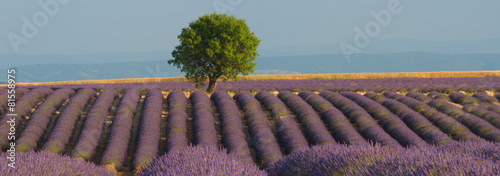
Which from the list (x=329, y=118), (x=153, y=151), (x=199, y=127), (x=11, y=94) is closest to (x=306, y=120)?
(x=329, y=118)

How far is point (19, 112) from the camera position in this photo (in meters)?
16.3

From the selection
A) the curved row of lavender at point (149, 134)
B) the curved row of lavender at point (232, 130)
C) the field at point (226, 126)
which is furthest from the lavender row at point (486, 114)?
the curved row of lavender at point (149, 134)

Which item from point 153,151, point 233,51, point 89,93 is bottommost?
point 153,151

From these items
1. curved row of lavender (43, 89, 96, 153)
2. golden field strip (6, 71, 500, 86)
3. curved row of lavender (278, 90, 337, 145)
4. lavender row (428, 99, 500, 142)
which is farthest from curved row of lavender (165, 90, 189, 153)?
golden field strip (6, 71, 500, 86)

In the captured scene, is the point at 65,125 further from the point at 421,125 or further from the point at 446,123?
the point at 446,123

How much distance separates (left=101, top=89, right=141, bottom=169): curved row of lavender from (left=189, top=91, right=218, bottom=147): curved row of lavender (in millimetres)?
2202

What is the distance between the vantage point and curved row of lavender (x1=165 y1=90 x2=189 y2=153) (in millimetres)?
12742

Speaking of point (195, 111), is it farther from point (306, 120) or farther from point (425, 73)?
point (425, 73)

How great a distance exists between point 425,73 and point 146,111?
97.3 feet

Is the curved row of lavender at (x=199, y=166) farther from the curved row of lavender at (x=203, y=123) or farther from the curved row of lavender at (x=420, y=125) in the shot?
the curved row of lavender at (x=420, y=125)

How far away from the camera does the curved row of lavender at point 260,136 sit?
11820 mm

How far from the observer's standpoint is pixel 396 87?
27.0m

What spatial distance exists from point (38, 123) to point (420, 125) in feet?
43.5

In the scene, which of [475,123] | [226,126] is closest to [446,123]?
[475,123]
